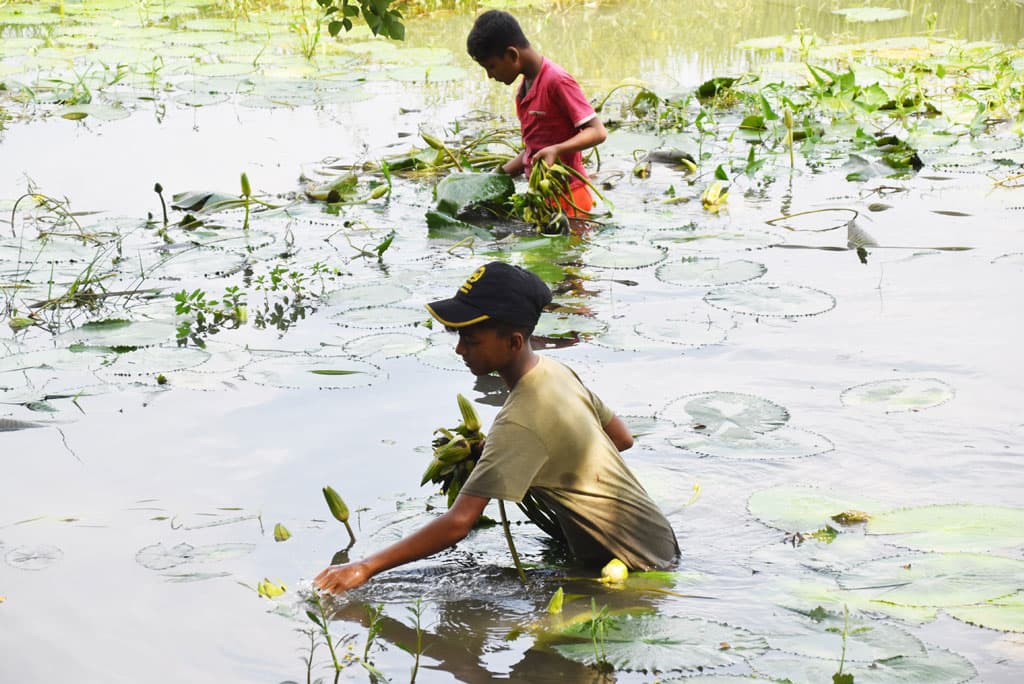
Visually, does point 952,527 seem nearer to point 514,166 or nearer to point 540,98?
point 540,98

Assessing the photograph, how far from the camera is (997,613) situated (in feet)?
8.34

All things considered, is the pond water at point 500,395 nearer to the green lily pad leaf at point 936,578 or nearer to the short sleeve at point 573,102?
the green lily pad leaf at point 936,578

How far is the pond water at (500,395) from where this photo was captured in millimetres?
2688

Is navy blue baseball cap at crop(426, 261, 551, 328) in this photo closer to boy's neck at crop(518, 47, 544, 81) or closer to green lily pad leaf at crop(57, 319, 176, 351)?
green lily pad leaf at crop(57, 319, 176, 351)

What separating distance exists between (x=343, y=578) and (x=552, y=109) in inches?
125

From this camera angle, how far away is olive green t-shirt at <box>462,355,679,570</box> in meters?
2.59

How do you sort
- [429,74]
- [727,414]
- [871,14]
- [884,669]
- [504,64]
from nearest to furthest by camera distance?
[884,669] < [727,414] < [504,64] < [429,74] < [871,14]

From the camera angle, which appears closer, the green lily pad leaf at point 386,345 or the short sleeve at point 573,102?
the green lily pad leaf at point 386,345

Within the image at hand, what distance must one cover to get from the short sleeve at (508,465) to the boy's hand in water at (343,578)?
310 mm

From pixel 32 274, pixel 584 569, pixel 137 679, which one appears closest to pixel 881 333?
pixel 584 569

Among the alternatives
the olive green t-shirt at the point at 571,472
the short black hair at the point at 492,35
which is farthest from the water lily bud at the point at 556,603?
the short black hair at the point at 492,35

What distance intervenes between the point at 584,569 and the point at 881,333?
79.1 inches

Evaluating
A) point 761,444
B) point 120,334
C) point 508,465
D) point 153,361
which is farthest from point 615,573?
point 120,334

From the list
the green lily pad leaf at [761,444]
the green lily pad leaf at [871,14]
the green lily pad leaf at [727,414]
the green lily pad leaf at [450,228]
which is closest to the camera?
the green lily pad leaf at [761,444]
